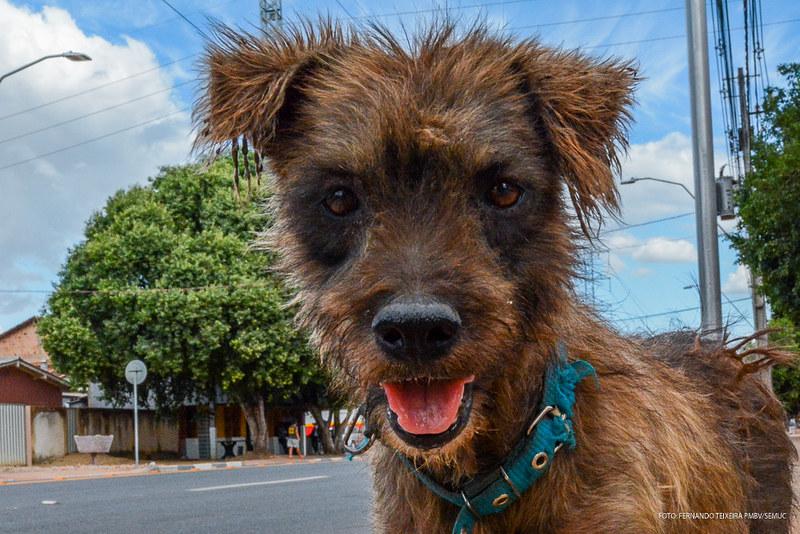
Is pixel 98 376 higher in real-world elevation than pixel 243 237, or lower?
lower

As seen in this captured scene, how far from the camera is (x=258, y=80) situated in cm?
333

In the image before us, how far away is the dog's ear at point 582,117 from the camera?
309 cm

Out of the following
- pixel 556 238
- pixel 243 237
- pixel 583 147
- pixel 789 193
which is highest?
pixel 243 237

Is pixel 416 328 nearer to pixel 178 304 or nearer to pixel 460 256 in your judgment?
pixel 460 256

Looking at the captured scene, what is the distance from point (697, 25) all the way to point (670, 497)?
779cm

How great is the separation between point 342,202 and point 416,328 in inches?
25.4

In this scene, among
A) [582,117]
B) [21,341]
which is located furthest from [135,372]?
[21,341]

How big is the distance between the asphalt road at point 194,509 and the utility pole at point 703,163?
418cm

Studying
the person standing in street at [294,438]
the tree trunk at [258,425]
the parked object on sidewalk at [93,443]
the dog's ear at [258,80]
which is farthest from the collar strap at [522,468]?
the person standing in street at [294,438]

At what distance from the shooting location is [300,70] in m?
3.40

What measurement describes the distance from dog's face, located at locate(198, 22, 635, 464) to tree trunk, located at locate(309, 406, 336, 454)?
37.9 metres

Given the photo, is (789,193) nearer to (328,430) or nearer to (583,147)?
(583,147)

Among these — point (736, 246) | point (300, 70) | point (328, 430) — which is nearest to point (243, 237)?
point (328, 430)

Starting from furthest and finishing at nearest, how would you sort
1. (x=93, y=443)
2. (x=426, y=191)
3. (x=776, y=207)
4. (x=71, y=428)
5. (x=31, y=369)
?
(x=31, y=369), (x=71, y=428), (x=93, y=443), (x=776, y=207), (x=426, y=191)
